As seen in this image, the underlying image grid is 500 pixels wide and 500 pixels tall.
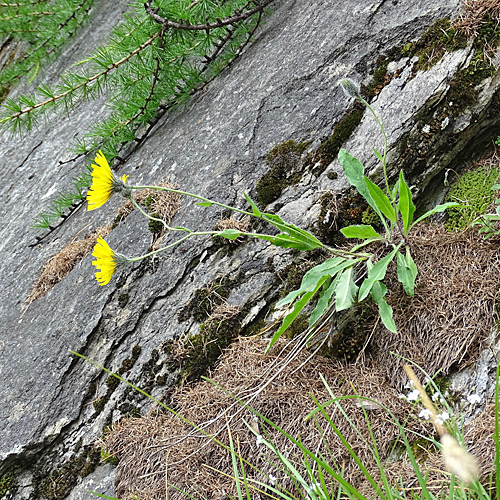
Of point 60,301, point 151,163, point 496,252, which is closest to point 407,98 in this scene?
point 496,252

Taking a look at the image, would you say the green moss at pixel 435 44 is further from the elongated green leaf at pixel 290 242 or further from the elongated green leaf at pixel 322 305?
the elongated green leaf at pixel 322 305

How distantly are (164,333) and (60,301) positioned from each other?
0.89 meters

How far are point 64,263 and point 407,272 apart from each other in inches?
90.3

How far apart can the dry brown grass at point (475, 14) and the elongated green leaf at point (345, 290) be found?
1487 millimetres

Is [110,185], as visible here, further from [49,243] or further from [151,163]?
[49,243]

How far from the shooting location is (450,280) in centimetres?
216

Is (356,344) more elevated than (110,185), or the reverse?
(110,185)

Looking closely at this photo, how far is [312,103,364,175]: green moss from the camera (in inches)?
107

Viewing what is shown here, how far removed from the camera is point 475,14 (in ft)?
8.56

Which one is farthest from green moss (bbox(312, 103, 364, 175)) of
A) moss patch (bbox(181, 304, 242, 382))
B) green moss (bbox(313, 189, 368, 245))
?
moss patch (bbox(181, 304, 242, 382))

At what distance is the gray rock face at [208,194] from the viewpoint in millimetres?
2607

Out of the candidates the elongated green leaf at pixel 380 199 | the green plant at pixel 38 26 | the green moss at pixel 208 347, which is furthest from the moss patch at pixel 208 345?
the green plant at pixel 38 26

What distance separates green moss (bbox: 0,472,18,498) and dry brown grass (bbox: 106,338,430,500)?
0.59 meters

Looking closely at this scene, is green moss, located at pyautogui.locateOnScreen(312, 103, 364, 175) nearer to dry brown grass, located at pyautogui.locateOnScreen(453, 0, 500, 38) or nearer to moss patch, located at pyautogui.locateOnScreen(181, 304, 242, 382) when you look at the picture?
dry brown grass, located at pyautogui.locateOnScreen(453, 0, 500, 38)
